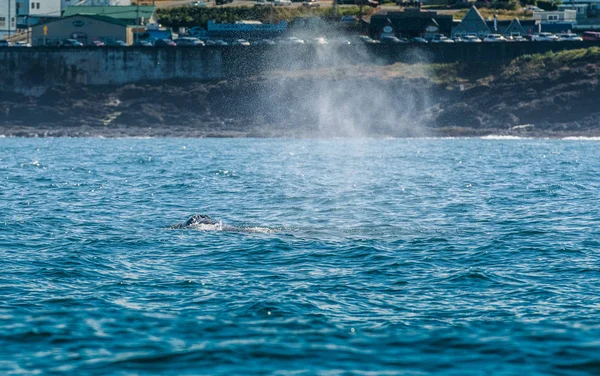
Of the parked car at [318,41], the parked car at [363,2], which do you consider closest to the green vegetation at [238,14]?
the parked car at [363,2]

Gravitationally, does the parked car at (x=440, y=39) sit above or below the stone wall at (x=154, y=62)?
above

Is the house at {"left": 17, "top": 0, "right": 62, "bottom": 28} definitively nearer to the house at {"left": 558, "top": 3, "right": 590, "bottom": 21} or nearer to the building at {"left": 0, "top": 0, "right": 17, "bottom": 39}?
the building at {"left": 0, "top": 0, "right": 17, "bottom": 39}

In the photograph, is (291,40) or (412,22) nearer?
(291,40)

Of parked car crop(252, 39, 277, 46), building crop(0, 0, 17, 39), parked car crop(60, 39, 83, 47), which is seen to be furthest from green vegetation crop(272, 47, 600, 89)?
building crop(0, 0, 17, 39)

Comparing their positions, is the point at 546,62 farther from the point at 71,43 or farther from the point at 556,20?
the point at 71,43

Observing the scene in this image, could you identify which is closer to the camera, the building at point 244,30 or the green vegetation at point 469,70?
the green vegetation at point 469,70

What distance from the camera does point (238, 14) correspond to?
593 feet

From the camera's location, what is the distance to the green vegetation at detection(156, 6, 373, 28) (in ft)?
585

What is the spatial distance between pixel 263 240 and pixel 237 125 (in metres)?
96.9

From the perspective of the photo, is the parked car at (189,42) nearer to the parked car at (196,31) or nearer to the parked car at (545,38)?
the parked car at (196,31)

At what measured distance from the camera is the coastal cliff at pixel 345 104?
12200 centimetres

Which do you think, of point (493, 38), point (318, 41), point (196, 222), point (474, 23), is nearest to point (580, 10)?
point (474, 23)

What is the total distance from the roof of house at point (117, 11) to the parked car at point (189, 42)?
64.3 feet

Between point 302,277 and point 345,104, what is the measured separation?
10439 centimetres
